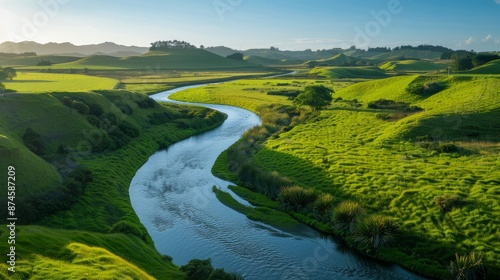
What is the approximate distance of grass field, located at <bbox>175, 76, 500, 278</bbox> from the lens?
119ft

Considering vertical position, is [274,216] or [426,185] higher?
[426,185]

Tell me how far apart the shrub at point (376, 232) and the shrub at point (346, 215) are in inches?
67.6

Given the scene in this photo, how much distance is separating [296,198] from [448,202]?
54.6ft

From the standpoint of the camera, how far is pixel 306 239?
133 feet

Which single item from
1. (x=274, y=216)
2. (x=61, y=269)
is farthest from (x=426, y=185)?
(x=61, y=269)

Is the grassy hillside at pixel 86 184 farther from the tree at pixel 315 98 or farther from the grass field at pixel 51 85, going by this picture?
the tree at pixel 315 98

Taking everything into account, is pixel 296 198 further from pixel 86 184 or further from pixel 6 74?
pixel 6 74

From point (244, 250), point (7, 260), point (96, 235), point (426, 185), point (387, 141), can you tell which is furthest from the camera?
point (387, 141)

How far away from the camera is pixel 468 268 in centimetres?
3198

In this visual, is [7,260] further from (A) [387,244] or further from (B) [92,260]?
(A) [387,244]

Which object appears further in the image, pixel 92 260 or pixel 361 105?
pixel 361 105

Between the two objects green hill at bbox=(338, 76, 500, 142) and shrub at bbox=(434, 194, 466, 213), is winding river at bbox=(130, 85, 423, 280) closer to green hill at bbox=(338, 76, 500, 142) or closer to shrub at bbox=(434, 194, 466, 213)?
shrub at bbox=(434, 194, 466, 213)

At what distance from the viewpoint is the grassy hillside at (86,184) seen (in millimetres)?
28672

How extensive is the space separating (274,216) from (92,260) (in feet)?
74.8
